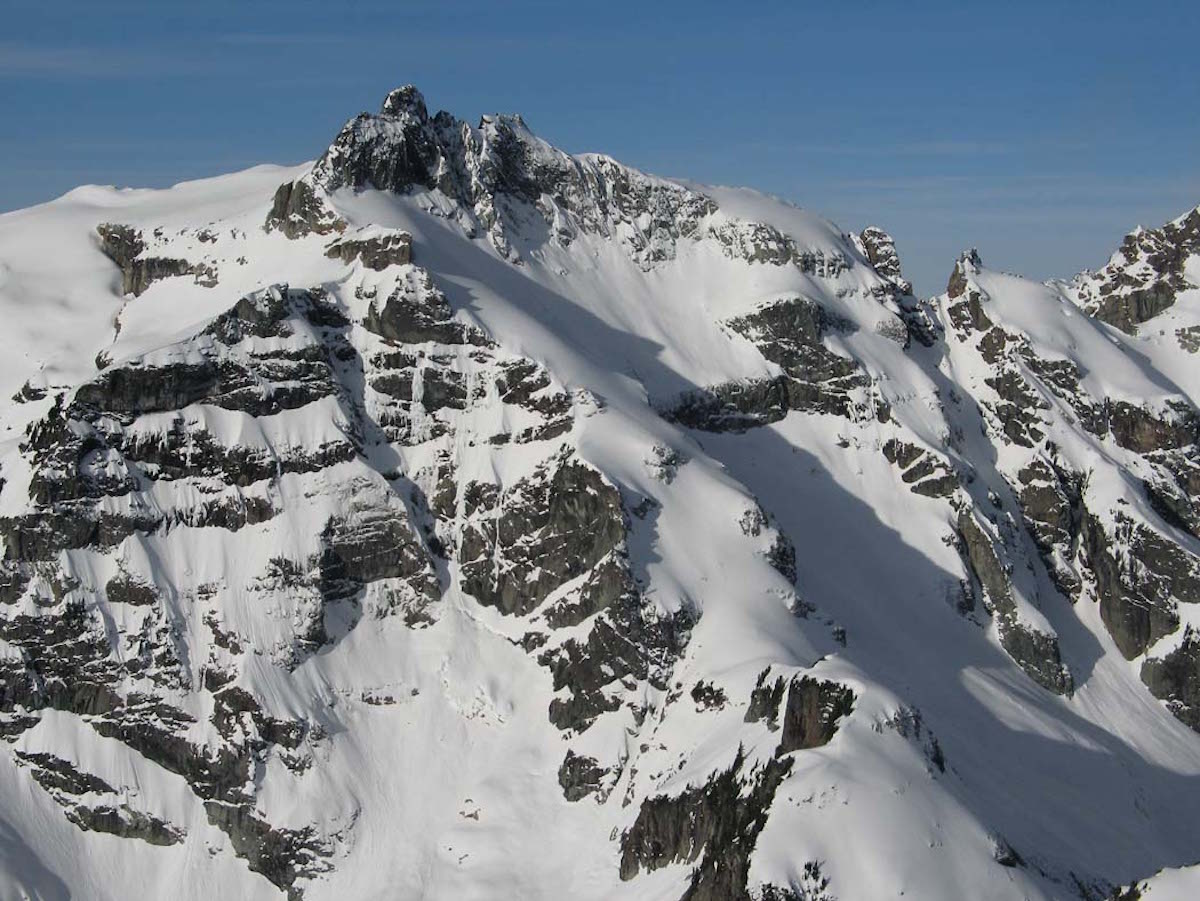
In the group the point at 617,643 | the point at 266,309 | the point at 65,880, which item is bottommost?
the point at 65,880

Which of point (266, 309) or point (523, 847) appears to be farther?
point (266, 309)

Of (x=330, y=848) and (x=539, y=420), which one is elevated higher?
(x=539, y=420)

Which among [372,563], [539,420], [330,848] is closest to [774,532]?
[539,420]

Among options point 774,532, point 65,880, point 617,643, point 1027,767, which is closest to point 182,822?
point 65,880

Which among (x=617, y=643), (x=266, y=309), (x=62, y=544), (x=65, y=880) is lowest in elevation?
(x=65, y=880)

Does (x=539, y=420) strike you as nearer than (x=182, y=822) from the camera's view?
No

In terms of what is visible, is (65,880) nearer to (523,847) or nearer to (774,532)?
(523,847)

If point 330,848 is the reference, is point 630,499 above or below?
above

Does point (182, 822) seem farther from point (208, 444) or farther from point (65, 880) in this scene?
point (208, 444)
